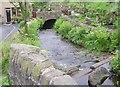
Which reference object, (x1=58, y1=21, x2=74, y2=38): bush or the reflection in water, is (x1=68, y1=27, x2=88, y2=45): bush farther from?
the reflection in water

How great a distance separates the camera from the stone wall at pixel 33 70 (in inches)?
125

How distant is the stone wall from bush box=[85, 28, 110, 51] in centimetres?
835

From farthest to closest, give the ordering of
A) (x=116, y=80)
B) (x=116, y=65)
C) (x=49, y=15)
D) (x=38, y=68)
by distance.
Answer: (x=49, y=15) < (x=116, y=65) < (x=116, y=80) < (x=38, y=68)

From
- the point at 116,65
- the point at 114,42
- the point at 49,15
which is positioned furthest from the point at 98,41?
the point at 49,15

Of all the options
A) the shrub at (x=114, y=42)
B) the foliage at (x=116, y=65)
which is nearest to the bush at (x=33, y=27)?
the shrub at (x=114, y=42)

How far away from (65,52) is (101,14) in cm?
934

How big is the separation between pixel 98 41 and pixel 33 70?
9587mm

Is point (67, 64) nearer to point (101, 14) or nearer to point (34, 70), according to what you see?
point (34, 70)

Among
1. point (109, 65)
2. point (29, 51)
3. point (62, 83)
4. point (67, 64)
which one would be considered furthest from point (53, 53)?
point (62, 83)

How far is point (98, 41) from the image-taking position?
12992 millimetres

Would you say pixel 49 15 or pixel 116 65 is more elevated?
pixel 116 65

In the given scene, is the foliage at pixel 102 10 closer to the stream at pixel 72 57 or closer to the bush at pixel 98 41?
the stream at pixel 72 57

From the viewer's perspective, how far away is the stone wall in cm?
317

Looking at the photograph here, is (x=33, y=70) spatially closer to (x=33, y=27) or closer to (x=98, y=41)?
(x=98, y=41)
